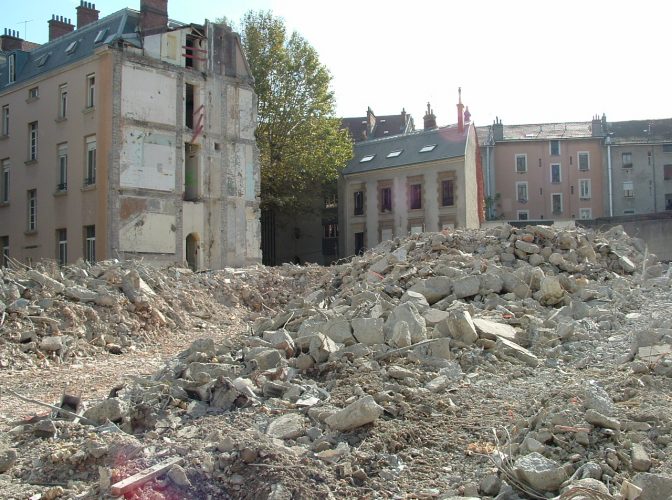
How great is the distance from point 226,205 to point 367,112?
22.8 metres

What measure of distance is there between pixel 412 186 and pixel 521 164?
14.0 m

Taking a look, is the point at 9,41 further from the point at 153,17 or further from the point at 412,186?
the point at 412,186

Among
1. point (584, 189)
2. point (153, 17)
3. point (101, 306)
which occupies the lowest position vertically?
point (101, 306)

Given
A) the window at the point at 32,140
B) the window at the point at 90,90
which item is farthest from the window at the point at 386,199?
the window at the point at 32,140

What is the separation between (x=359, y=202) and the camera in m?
41.8

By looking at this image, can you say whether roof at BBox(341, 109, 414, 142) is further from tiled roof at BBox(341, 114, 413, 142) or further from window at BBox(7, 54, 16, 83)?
window at BBox(7, 54, 16, 83)

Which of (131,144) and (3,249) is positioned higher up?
(131,144)

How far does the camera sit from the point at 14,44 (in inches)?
1310

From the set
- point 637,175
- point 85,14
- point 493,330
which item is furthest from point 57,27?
point 637,175

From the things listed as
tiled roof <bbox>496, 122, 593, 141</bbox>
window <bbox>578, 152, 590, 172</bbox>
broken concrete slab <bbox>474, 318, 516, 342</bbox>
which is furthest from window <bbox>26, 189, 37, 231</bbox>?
window <bbox>578, 152, 590, 172</bbox>

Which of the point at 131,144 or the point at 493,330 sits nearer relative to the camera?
the point at 493,330

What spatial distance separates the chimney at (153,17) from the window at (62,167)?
Result: 5548mm

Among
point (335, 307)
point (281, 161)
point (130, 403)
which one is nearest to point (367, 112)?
point (281, 161)

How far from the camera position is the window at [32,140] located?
28.5 meters
